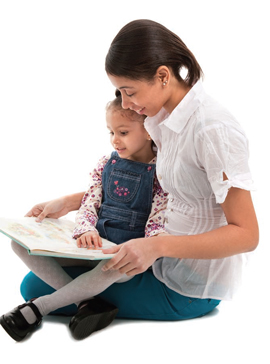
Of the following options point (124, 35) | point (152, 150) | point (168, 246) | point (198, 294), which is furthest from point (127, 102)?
point (198, 294)

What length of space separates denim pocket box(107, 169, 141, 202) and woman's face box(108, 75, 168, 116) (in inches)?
15.7

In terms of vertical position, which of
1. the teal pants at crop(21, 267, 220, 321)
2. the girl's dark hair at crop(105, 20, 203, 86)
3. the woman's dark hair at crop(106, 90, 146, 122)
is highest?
the girl's dark hair at crop(105, 20, 203, 86)

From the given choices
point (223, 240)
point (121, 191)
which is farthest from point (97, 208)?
point (223, 240)

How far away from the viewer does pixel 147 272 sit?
2.17 meters

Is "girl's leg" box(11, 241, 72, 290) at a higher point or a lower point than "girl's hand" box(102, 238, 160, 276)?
lower

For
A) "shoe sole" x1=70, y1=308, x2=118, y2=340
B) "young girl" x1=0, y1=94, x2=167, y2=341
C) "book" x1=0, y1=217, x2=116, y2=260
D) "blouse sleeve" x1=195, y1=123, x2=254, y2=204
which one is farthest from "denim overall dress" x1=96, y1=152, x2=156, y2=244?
"blouse sleeve" x1=195, y1=123, x2=254, y2=204

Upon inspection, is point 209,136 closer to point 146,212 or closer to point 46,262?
point 146,212

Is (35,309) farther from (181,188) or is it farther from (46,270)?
(181,188)

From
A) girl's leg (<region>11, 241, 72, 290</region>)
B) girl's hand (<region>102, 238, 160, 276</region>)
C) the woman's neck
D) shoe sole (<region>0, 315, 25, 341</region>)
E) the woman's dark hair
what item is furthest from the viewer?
the woman's dark hair

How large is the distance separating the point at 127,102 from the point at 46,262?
70 centimetres

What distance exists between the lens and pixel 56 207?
236 centimetres

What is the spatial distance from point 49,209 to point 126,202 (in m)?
0.34

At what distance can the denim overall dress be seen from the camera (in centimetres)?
230

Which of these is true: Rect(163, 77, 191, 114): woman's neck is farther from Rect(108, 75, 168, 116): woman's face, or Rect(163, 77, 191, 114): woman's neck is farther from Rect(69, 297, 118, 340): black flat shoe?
Rect(69, 297, 118, 340): black flat shoe
